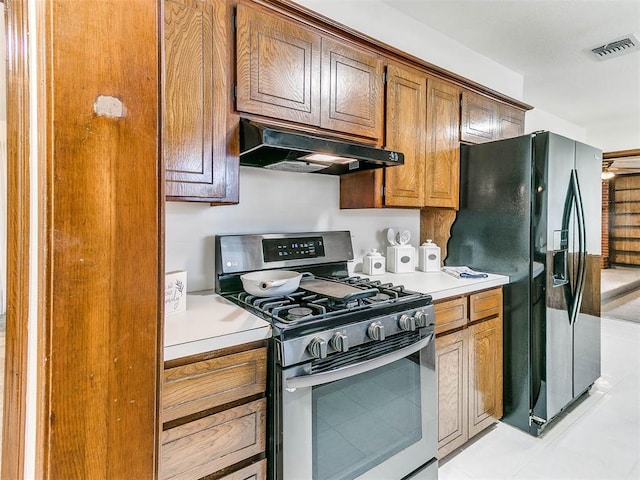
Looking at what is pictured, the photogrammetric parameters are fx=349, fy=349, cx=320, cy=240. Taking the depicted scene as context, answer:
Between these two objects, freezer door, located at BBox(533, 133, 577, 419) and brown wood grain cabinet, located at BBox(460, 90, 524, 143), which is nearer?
freezer door, located at BBox(533, 133, 577, 419)

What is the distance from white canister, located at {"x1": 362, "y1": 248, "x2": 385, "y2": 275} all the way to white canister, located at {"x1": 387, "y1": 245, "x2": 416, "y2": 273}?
3.8 inches

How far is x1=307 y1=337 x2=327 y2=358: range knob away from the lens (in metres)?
1.20

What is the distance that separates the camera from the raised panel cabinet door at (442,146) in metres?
2.20

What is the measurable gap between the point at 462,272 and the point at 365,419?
1220mm

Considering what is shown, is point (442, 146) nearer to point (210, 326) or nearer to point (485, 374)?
point (485, 374)

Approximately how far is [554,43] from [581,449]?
2.77 metres

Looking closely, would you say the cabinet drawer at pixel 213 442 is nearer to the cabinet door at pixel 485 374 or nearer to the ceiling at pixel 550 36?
the cabinet door at pixel 485 374

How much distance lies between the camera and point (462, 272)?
2.24 metres

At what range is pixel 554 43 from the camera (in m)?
2.64

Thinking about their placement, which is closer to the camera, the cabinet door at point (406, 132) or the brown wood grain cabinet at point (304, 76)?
the brown wood grain cabinet at point (304, 76)

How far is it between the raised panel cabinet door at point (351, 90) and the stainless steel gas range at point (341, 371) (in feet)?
2.25

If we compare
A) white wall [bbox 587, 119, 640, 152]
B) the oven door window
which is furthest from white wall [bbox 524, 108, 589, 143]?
the oven door window

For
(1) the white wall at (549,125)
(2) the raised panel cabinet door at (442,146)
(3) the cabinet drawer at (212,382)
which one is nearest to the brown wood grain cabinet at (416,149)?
(2) the raised panel cabinet door at (442,146)

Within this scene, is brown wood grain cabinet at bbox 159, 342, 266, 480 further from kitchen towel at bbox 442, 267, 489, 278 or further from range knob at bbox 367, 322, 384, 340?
kitchen towel at bbox 442, 267, 489, 278
